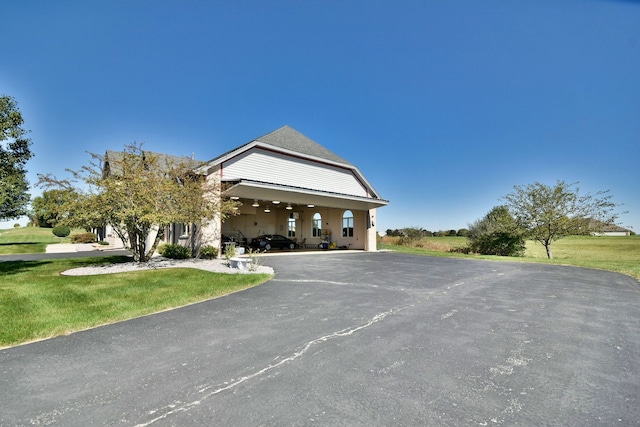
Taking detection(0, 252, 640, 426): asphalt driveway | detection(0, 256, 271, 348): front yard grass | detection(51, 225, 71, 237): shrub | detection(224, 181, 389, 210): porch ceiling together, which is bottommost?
detection(0, 252, 640, 426): asphalt driveway

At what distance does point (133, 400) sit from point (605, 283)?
516 inches

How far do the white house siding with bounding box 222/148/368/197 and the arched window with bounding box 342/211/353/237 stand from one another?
1984 millimetres

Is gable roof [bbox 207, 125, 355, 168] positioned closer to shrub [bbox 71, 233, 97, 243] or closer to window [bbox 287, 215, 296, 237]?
window [bbox 287, 215, 296, 237]

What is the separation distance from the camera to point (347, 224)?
974 inches

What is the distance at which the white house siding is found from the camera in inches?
669

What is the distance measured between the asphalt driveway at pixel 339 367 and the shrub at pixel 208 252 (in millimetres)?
9234

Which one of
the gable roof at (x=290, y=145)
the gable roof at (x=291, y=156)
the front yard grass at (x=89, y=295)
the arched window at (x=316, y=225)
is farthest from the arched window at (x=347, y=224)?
the front yard grass at (x=89, y=295)

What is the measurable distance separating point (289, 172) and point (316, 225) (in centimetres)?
786

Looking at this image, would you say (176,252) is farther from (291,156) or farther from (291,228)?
(291,228)

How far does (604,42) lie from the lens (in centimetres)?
993

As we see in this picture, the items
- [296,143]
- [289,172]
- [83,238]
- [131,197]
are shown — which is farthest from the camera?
[83,238]

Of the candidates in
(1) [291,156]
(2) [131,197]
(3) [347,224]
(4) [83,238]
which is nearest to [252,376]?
(2) [131,197]

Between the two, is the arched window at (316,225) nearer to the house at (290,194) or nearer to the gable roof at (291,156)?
the house at (290,194)

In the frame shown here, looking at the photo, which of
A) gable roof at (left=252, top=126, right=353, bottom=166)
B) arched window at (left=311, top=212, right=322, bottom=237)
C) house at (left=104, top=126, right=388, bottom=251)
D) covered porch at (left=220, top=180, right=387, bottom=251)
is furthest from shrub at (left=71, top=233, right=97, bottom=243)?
gable roof at (left=252, top=126, right=353, bottom=166)
